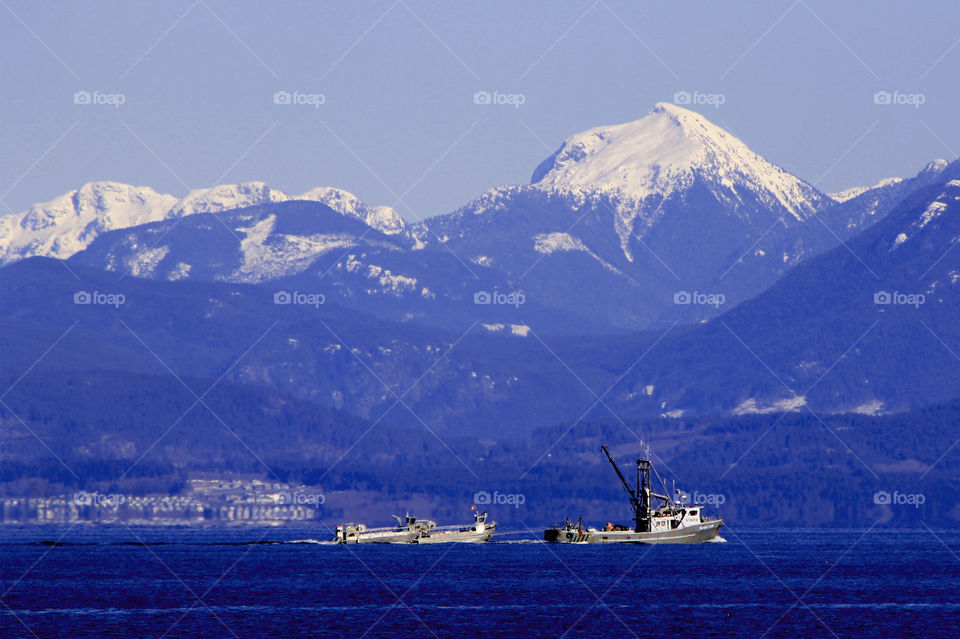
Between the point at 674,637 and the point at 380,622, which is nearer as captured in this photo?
the point at 674,637

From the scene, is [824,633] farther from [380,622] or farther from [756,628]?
[380,622]

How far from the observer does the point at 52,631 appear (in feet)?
617

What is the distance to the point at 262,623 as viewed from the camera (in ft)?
639

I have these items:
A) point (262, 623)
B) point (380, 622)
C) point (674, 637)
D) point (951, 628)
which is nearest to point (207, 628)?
point (262, 623)

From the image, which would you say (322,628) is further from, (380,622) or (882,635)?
(882,635)

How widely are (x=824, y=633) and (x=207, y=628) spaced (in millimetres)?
67707

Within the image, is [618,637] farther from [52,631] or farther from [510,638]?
[52,631]

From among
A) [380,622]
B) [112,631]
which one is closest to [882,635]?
[380,622]

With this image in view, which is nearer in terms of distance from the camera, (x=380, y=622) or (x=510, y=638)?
(x=510, y=638)

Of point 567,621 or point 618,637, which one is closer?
point 618,637

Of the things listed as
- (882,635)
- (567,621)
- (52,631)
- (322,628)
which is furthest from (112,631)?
(882,635)

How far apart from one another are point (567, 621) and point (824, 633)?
97.4 feet

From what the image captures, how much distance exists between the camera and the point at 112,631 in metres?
188

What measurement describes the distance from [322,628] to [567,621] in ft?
93.8
